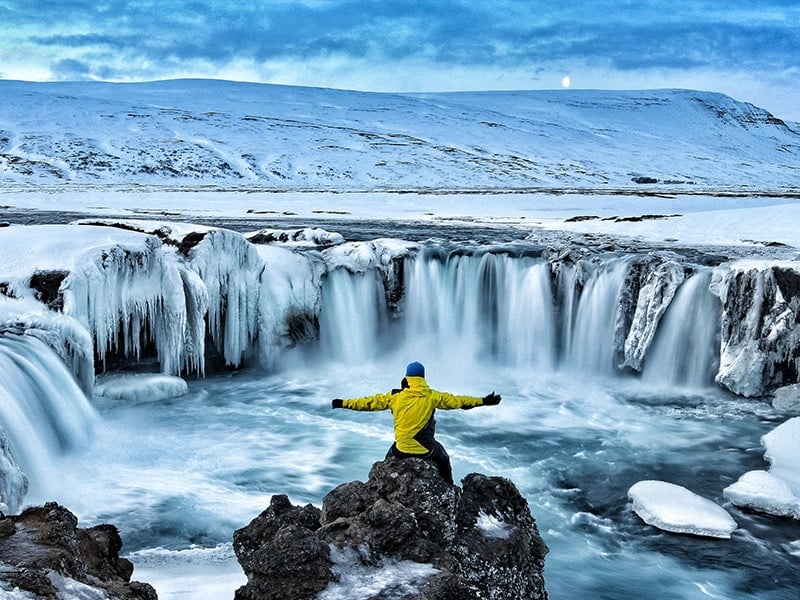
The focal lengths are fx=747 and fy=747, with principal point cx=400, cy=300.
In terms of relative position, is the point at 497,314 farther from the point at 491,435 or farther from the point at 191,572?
the point at 191,572

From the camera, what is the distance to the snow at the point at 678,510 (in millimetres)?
7559

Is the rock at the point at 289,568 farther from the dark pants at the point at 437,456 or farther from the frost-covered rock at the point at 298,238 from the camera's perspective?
the frost-covered rock at the point at 298,238

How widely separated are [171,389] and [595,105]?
121 m

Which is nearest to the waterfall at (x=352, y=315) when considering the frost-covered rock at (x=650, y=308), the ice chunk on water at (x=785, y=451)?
the frost-covered rock at (x=650, y=308)

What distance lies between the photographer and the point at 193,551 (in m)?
6.96

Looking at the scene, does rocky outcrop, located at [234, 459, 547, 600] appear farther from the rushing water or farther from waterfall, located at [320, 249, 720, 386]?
waterfall, located at [320, 249, 720, 386]

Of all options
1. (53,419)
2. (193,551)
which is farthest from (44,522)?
(53,419)

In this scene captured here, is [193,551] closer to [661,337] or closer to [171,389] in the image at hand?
[171,389]

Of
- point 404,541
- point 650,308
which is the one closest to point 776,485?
point 650,308

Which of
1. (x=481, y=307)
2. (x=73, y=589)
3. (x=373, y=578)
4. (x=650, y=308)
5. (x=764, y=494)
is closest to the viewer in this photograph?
(x=73, y=589)

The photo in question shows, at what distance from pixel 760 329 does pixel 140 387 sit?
9.82 meters

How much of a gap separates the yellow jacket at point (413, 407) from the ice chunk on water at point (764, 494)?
4321 mm

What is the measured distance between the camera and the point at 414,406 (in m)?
5.55

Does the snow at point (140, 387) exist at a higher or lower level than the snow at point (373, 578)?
lower
